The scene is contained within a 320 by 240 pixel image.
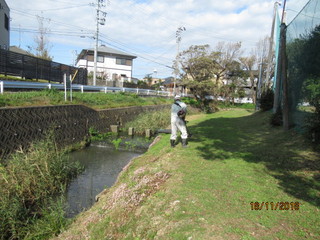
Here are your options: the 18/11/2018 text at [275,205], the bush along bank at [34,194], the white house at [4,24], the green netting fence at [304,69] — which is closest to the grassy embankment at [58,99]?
the bush along bank at [34,194]

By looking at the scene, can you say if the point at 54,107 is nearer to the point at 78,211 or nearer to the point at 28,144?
the point at 28,144

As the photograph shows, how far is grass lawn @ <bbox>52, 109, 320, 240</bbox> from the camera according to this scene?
3.34 m

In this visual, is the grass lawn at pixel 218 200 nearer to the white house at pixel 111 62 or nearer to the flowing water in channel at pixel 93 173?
the flowing water in channel at pixel 93 173

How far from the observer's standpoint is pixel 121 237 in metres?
3.93

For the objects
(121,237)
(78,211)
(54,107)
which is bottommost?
(78,211)

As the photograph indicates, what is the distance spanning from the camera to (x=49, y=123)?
11383mm

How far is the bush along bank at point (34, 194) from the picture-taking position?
5.29m

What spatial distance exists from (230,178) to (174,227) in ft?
6.37

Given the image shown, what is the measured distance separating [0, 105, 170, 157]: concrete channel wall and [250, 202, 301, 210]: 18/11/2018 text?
7.35 meters

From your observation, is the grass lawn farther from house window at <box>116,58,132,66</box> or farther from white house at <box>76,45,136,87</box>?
house window at <box>116,58,132,66</box>

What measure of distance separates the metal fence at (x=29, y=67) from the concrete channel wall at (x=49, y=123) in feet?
22.0

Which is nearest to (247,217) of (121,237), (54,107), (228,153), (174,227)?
(174,227)

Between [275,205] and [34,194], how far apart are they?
19.7ft

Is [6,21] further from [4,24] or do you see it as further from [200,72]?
[200,72]
